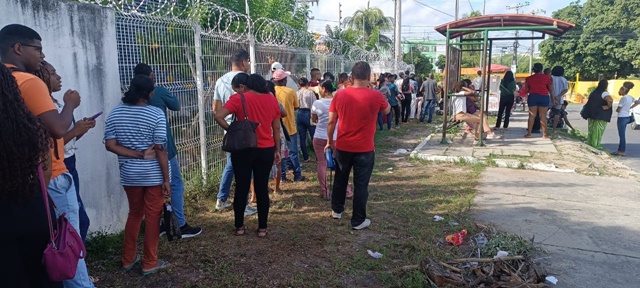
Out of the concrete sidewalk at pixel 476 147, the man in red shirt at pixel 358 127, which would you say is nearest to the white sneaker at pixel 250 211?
the man in red shirt at pixel 358 127

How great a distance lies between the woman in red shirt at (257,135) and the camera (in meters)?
4.18

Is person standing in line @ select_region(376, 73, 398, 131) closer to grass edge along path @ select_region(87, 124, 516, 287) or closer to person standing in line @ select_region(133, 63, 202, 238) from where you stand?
grass edge along path @ select_region(87, 124, 516, 287)

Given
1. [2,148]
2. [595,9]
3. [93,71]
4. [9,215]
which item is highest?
[595,9]

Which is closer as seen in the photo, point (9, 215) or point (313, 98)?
point (9, 215)

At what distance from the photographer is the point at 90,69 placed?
4.01 meters

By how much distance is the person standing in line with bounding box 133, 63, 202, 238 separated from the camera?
400 cm

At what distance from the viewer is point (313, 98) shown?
7.19 meters

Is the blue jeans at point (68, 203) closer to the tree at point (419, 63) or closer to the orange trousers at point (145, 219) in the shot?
the orange trousers at point (145, 219)

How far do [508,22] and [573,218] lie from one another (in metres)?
4.99

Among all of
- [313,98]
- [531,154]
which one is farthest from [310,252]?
[531,154]

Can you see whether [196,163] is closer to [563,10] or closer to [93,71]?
[93,71]

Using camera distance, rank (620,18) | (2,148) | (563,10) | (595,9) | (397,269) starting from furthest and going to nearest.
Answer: (563,10) → (595,9) → (620,18) → (397,269) → (2,148)

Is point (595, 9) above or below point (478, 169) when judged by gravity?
above

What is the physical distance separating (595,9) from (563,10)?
356 cm
